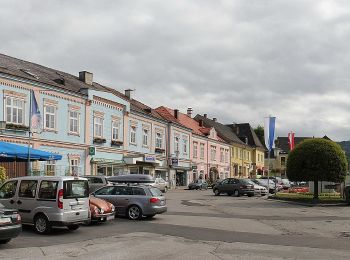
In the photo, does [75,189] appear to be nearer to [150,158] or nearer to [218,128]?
[150,158]

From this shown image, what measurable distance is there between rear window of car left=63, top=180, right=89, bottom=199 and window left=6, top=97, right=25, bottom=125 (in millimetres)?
19945

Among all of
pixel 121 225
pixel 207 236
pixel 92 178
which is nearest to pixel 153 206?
pixel 121 225

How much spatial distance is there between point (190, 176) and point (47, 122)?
31.9 m

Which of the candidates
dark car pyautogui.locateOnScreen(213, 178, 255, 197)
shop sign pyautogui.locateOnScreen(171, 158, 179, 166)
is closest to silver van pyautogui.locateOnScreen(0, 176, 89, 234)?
dark car pyautogui.locateOnScreen(213, 178, 255, 197)

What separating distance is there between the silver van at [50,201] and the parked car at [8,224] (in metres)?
2.69

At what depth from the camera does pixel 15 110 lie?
115 feet

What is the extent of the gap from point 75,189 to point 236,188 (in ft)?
90.9

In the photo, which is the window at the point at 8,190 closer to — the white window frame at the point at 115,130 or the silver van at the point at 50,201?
the silver van at the point at 50,201

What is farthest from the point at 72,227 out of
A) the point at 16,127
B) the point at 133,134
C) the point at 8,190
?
the point at 133,134

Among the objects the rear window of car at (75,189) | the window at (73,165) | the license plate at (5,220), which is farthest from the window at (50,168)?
the license plate at (5,220)

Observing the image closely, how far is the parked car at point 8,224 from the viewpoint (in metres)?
12.0

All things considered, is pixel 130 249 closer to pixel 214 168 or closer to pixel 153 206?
pixel 153 206

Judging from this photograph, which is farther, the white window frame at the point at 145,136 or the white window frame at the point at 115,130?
the white window frame at the point at 145,136

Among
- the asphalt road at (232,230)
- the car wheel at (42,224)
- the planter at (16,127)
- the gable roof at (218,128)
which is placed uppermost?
the gable roof at (218,128)
